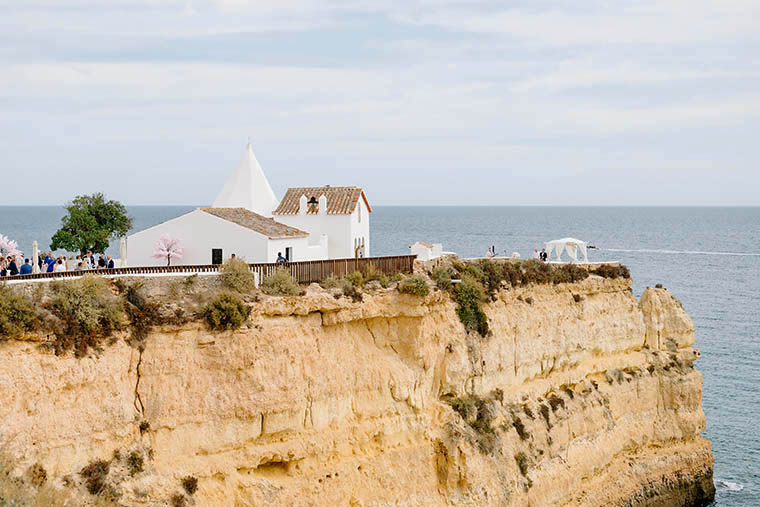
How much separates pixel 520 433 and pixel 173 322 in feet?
43.7

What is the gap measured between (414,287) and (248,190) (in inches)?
439

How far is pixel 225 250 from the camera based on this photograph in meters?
29.5

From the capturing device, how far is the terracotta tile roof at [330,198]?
3528cm

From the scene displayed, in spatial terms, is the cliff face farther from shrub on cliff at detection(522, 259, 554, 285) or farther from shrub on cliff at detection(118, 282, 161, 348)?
shrub on cliff at detection(522, 259, 554, 285)

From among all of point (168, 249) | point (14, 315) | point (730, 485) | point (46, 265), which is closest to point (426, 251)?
point (168, 249)

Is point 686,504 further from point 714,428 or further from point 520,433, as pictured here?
point 520,433

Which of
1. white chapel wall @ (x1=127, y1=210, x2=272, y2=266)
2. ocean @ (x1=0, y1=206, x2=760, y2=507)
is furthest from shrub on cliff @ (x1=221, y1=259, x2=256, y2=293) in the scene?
ocean @ (x1=0, y1=206, x2=760, y2=507)

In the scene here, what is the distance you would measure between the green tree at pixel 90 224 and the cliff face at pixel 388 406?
13.8 meters

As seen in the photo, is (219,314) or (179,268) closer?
(219,314)

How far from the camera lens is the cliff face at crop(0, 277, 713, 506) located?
21.6 m

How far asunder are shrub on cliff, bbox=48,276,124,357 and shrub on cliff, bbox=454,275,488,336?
11750 mm

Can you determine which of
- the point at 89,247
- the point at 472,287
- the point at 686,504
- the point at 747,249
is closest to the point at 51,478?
the point at 472,287

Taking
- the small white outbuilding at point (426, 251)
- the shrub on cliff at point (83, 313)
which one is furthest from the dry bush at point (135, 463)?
the small white outbuilding at point (426, 251)

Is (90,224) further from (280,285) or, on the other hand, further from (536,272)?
(536,272)
